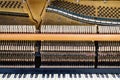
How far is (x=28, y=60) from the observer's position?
2879 mm

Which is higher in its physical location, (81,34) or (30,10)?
(30,10)

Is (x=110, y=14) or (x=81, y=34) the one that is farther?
(x=110, y=14)

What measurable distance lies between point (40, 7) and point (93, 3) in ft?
2.61

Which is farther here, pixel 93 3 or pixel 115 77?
pixel 93 3

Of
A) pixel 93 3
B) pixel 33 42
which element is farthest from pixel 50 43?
pixel 93 3

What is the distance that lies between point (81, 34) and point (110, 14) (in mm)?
611

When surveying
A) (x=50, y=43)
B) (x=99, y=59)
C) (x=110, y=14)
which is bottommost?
(x=99, y=59)

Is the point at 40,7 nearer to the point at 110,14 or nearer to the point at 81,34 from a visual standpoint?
the point at 81,34

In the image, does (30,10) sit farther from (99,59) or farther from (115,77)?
(115,77)

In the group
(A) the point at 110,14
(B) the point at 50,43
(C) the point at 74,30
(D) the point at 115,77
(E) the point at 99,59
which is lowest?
(D) the point at 115,77

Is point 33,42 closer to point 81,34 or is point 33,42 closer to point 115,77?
point 81,34

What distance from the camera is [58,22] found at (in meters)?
2.99

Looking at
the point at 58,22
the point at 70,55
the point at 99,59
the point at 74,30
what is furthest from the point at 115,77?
the point at 58,22

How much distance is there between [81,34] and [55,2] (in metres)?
0.65
